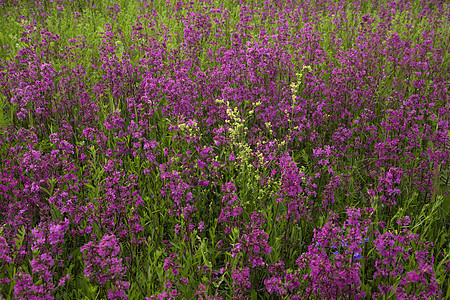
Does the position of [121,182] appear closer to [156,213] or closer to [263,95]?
[156,213]

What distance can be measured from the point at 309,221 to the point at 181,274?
1.23 meters

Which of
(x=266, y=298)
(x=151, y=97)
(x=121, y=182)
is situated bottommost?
(x=266, y=298)

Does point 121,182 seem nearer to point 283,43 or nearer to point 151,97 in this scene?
point 151,97

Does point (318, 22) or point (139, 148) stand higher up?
point (318, 22)

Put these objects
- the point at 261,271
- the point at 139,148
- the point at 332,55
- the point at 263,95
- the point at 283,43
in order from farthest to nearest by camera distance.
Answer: the point at 332,55 < the point at 283,43 < the point at 263,95 < the point at 139,148 < the point at 261,271

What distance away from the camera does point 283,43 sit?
5660 mm

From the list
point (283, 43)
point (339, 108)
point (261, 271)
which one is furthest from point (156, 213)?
point (283, 43)

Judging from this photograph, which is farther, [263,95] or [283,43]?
[283,43]

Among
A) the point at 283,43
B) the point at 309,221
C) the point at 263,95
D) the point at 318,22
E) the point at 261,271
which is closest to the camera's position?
the point at 261,271

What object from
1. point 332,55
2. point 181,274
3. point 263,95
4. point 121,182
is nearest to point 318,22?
point 332,55

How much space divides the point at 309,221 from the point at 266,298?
80 cm

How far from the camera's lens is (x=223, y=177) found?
409 centimetres

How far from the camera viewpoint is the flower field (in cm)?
247

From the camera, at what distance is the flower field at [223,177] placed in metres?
2.47
